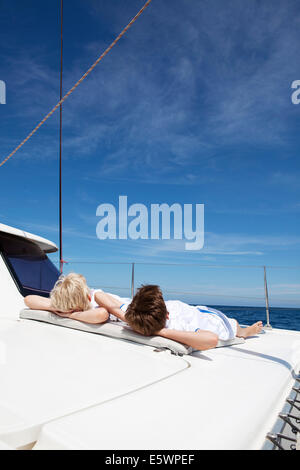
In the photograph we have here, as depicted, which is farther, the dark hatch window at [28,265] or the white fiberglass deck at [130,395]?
the dark hatch window at [28,265]

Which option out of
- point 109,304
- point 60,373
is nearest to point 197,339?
point 109,304

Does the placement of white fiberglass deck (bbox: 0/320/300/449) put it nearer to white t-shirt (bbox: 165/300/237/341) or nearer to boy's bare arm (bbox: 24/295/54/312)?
white t-shirt (bbox: 165/300/237/341)

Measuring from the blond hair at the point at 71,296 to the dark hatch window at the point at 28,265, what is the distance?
956 millimetres

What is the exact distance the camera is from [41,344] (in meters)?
1.66

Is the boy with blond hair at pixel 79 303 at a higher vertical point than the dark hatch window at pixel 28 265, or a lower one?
lower

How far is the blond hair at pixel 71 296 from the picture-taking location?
7.00ft

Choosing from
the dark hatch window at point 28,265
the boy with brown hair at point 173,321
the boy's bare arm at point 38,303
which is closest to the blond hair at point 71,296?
the boy's bare arm at point 38,303

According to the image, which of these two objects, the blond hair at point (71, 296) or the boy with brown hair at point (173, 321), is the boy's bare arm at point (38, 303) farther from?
the boy with brown hair at point (173, 321)

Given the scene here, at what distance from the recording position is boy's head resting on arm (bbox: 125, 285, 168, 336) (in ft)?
5.90

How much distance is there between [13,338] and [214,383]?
1.14 metres
